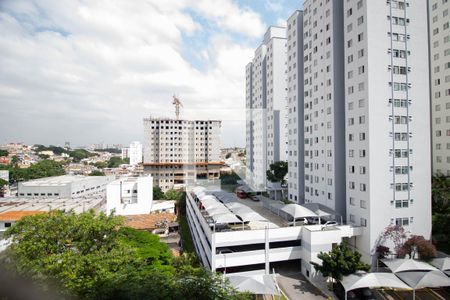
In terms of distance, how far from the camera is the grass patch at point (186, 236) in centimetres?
1280

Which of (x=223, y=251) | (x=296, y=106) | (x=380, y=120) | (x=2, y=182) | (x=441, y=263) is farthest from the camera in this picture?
(x=2, y=182)

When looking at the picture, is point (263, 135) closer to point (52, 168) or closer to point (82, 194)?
point (82, 194)

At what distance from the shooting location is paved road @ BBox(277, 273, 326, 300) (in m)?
8.09

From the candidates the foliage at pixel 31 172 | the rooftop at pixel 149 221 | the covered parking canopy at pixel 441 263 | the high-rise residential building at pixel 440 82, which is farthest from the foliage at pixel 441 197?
the foliage at pixel 31 172

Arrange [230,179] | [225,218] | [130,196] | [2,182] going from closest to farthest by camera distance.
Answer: [225,218]
[130,196]
[2,182]
[230,179]

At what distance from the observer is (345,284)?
7445 mm

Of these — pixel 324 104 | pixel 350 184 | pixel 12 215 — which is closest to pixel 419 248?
pixel 350 184

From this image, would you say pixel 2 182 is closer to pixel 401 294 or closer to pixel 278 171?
pixel 278 171

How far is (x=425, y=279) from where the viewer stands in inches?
285

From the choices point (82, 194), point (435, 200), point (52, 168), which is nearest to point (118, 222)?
point (435, 200)

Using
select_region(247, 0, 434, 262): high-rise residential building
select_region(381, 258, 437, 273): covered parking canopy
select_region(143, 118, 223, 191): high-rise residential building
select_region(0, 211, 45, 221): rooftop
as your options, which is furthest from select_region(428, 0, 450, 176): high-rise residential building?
select_region(0, 211, 45, 221): rooftop

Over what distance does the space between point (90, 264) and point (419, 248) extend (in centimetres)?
984

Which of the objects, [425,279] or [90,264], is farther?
[425,279]

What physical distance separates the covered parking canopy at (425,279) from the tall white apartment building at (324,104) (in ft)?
12.9
